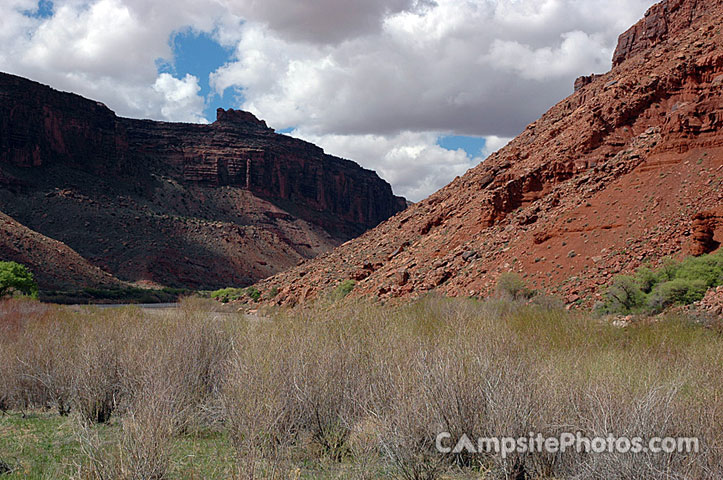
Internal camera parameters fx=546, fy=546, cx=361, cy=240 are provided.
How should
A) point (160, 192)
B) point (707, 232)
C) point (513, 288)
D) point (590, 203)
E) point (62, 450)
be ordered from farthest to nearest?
1. point (160, 192)
2. point (590, 203)
3. point (513, 288)
4. point (707, 232)
5. point (62, 450)

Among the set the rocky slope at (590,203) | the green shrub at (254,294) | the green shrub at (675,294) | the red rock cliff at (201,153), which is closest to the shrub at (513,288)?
the rocky slope at (590,203)

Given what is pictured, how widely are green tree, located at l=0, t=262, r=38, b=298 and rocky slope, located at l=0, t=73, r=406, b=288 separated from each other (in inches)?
640

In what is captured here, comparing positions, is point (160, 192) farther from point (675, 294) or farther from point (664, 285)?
point (675, 294)

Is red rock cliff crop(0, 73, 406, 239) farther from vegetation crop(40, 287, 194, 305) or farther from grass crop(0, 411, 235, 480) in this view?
grass crop(0, 411, 235, 480)

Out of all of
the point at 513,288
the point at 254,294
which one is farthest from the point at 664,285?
the point at 254,294

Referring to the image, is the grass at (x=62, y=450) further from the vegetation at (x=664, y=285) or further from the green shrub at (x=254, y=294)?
the green shrub at (x=254, y=294)

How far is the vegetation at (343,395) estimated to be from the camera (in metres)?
5.68

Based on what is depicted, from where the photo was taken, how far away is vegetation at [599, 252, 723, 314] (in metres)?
15.2

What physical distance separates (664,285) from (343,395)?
38.0 ft

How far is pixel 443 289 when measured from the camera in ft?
73.2

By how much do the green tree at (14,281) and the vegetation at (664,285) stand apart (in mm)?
28148

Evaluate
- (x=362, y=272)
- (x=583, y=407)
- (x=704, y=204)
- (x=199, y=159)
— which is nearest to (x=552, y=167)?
(x=704, y=204)

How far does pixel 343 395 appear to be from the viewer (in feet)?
26.3

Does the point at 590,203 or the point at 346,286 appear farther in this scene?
the point at 346,286
